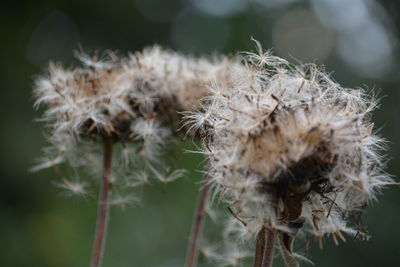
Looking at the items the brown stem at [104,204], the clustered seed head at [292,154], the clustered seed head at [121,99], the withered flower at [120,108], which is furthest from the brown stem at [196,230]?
the clustered seed head at [292,154]

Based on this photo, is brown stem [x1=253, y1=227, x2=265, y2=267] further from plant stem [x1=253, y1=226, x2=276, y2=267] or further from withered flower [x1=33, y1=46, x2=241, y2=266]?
withered flower [x1=33, y1=46, x2=241, y2=266]

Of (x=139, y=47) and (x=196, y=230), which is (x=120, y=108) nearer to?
(x=196, y=230)

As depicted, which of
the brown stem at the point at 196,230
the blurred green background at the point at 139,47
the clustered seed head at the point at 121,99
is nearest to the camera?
the brown stem at the point at 196,230

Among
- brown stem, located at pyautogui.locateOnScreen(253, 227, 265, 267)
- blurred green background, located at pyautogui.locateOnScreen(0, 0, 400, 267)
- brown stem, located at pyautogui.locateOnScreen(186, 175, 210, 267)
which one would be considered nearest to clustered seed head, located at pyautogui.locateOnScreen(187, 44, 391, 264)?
brown stem, located at pyautogui.locateOnScreen(253, 227, 265, 267)

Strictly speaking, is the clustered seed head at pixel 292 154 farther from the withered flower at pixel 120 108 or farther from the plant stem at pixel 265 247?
the withered flower at pixel 120 108

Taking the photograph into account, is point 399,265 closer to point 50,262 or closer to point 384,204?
point 384,204

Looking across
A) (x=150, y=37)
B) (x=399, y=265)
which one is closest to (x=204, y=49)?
(x=150, y=37)
